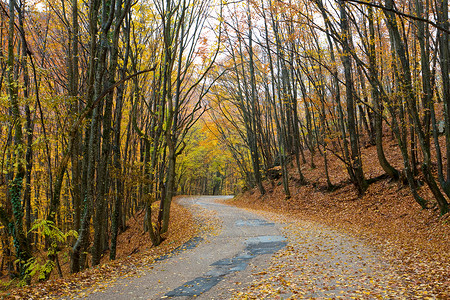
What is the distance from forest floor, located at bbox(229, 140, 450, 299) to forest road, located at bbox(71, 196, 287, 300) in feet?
2.69

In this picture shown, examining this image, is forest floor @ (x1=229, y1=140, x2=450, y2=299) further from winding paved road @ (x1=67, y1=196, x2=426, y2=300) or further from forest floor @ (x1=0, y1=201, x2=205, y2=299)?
forest floor @ (x1=0, y1=201, x2=205, y2=299)

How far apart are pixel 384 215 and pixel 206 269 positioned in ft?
24.3

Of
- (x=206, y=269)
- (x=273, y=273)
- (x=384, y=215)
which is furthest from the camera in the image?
(x=384, y=215)

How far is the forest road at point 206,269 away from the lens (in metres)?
5.04

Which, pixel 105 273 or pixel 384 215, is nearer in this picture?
pixel 105 273

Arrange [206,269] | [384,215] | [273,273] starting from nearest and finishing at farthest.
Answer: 1. [273,273]
2. [206,269]
3. [384,215]

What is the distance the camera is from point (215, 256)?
7.47m

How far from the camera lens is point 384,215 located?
35.2 ft

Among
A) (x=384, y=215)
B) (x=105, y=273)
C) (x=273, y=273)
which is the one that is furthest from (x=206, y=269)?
(x=384, y=215)

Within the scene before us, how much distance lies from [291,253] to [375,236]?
318 cm

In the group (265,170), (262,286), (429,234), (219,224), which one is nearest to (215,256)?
(262,286)

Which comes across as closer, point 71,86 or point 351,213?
point 71,86

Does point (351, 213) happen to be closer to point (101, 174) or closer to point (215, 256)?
point (215, 256)

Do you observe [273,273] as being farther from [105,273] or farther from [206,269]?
[105,273]
